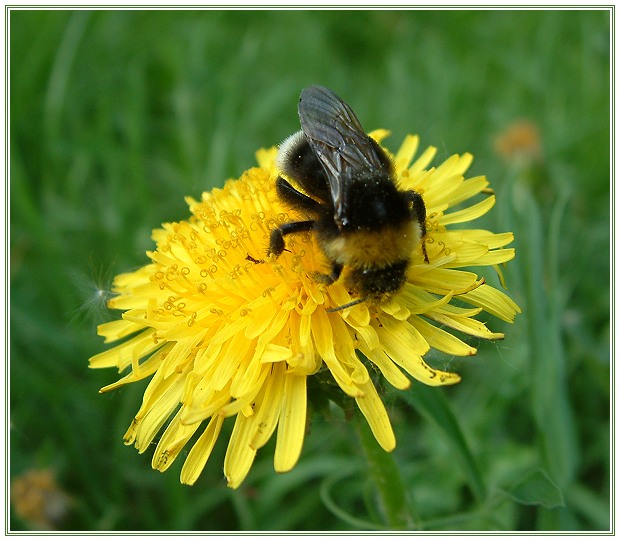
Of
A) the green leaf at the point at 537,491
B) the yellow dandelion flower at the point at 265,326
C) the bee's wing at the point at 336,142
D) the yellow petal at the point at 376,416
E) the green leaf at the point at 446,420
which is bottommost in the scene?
the green leaf at the point at 537,491

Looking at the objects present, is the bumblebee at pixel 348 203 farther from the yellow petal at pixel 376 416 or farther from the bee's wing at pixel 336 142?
the yellow petal at pixel 376 416

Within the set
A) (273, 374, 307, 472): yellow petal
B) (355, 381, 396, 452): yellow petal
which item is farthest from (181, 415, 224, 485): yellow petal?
(355, 381, 396, 452): yellow petal

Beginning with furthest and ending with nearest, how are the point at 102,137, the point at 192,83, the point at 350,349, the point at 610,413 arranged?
the point at 192,83 → the point at 102,137 → the point at 610,413 → the point at 350,349

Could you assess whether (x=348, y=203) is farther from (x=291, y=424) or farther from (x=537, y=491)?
(x=537, y=491)

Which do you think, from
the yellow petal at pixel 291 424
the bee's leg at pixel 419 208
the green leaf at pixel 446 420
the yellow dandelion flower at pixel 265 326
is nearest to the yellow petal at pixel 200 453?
the yellow dandelion flower at pixel 265 326

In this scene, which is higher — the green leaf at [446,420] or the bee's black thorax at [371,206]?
the bee's black thorax at [371,206]

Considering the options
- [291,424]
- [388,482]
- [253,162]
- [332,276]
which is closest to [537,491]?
[388,482]

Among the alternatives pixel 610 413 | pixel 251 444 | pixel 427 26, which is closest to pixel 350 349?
pixel 251 444

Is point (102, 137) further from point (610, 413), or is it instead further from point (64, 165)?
point (610, 413)
